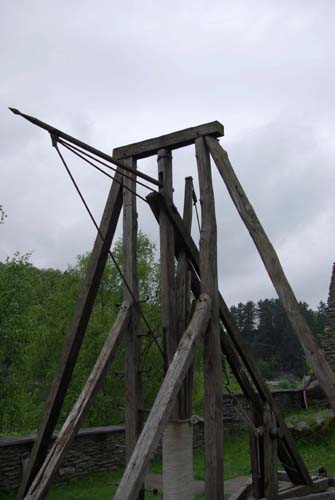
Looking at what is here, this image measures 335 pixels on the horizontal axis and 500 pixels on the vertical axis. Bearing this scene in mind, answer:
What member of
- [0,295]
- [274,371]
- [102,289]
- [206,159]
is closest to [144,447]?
[206,159]

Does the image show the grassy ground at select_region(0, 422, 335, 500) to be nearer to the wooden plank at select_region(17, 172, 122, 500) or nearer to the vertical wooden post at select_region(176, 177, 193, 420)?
the wooden plank at select_region(17, 172, 122, 500)

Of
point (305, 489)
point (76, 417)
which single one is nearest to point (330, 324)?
point (305, 489)

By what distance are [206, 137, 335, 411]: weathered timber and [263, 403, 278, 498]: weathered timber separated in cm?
157

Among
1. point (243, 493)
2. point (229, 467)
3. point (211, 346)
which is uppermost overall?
point (211, 346)

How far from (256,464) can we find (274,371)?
47327 mm

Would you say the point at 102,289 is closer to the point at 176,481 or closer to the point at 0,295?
the point at 0,295

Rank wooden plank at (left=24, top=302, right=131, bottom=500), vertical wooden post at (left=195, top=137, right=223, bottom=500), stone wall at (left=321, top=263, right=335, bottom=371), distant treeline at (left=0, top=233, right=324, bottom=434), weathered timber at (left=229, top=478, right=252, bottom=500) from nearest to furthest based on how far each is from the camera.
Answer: wooden plank at (left=24, top=302, right=131, bottom=500) < vertical wooden post at (left=195, top=137, right=223, bottom=500) < weathered timber at (left=229, top=478, right=252, bottom=500) < distant treeline at (left=0, top=233, right=324, bottom=434) < stone wall at (left=321, top=263, right=335, bottom=371)

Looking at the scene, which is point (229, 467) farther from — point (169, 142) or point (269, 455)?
point (169, 142)

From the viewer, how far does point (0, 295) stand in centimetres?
1136

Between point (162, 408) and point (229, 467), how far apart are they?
265 inches

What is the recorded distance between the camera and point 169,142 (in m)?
5.87

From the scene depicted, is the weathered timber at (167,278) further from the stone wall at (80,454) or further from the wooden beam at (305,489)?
the stone wall at (80,454)

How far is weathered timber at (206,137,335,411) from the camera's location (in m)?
4.75

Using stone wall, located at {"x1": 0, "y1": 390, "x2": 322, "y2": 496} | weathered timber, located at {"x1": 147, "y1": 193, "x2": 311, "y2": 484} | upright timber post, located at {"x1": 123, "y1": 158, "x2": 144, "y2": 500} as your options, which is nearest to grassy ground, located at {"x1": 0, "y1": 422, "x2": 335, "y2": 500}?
stone wall, located at {"x1": 0, "y1": 390, "x2": 322, "y2": 496}
